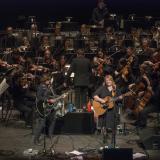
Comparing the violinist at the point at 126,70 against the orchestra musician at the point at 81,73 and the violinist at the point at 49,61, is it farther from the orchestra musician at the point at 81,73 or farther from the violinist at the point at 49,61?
the violinist at the point at 49,61

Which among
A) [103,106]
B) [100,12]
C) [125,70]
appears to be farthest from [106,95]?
[100,12]

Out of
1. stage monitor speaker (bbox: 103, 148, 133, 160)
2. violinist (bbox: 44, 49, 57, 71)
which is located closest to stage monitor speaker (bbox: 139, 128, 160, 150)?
stage monitor speaker (bbox: 103, 148, 133, 160)

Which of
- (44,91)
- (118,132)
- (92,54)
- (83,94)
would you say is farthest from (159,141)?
(92,54)

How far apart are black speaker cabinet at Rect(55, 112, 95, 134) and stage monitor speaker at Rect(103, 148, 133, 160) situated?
14.0ft

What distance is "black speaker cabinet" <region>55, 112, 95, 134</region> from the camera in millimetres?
15211

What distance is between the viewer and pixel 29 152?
43.9 ft

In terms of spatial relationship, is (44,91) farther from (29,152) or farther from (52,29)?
(52,29)

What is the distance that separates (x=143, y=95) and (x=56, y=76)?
317 cm

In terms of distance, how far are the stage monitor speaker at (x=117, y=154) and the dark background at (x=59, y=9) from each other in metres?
14.8

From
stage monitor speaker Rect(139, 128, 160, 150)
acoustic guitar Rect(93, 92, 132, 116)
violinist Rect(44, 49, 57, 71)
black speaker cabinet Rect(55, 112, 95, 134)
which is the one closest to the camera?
stage monitor speaker Rect(139, 128, 160, 150)

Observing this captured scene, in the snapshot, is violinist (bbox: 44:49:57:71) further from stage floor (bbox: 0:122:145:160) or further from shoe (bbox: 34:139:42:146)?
shoe (bbox: 34:139:42:146)

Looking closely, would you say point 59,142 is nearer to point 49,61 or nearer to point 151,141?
point 151,141

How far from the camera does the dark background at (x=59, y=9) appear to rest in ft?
82.3

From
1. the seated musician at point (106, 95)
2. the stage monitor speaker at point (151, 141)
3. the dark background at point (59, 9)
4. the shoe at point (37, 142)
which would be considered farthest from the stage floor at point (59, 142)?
the dark background at point (59, 9)
